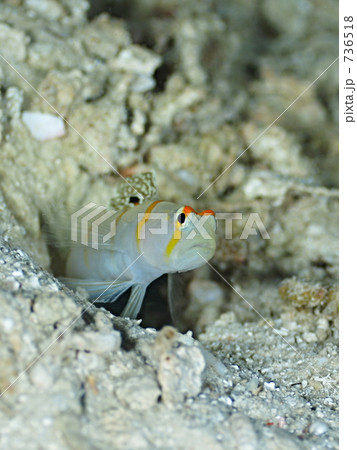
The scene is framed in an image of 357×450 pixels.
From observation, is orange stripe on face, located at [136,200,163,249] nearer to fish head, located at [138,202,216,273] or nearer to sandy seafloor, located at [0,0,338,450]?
fish head, located at [138,202,216,273]

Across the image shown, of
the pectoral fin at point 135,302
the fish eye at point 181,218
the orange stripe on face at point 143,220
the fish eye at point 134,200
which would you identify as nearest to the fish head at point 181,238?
the fish eye at point 181,218

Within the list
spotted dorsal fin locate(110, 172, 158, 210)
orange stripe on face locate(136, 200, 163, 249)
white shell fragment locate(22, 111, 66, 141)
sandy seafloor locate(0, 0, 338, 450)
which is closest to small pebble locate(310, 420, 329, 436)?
sandy seafloor locate(0, 0, 338, 450)

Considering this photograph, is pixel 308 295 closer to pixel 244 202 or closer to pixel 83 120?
pixel 244 202

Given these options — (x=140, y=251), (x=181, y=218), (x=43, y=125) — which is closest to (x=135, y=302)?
(x=140, y=251)

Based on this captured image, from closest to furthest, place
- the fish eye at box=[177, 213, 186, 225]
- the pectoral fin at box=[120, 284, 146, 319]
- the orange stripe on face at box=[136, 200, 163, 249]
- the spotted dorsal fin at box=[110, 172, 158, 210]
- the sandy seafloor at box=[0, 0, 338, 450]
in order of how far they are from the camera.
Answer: the sandy seafloor at box=[0, 0, 338, 450]
the fish eye at box=[177, 213, 186, 225]
the pectoral fin at box=[120, 284, 146, 319]
the orange stripe on face at box=[136, 200, 163, 249]
the spotted dorsal fin at box=[110, 172, 158, 210]

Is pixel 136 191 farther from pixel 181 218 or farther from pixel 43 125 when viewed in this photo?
pixel 43 125
